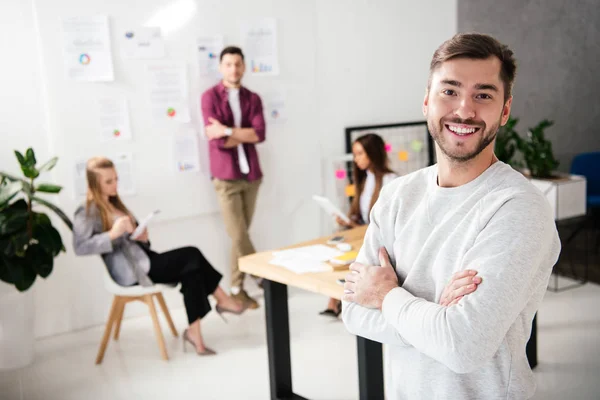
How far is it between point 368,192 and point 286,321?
1.35m

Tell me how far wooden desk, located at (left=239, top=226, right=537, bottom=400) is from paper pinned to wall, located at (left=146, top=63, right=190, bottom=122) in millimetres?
1755

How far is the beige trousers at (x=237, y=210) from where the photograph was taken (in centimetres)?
469

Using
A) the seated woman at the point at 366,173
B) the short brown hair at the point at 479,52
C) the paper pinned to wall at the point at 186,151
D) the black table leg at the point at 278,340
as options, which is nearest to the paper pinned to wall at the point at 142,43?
the paper pinned to wall at the point at 186,151

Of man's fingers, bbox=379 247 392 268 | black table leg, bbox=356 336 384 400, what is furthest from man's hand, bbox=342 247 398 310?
black table leg, bbox=356 336 384 400

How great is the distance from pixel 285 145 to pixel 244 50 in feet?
2.43

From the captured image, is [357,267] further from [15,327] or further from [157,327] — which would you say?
[15,327]

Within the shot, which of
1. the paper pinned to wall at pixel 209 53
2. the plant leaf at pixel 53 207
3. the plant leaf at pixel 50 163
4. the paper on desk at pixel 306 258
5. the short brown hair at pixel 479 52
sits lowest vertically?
the paper on desk at pixel 306 258

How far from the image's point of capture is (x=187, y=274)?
3912 millimetres

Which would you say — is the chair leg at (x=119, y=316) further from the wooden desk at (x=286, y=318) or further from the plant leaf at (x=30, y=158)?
the wooden desk at (x=286, y=318)

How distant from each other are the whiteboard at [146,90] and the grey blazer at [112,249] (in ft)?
1.79

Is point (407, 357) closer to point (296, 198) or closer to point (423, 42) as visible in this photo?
point (296, 198)

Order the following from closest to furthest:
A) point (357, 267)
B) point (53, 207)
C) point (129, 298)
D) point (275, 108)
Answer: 1. point (357, 267)
2. point (53, 207)
3. point (129, 298)
4. point (275, 108)

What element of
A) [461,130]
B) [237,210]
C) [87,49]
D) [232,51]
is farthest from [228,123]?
[461,130]

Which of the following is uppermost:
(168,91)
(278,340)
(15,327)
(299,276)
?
(168,91)
